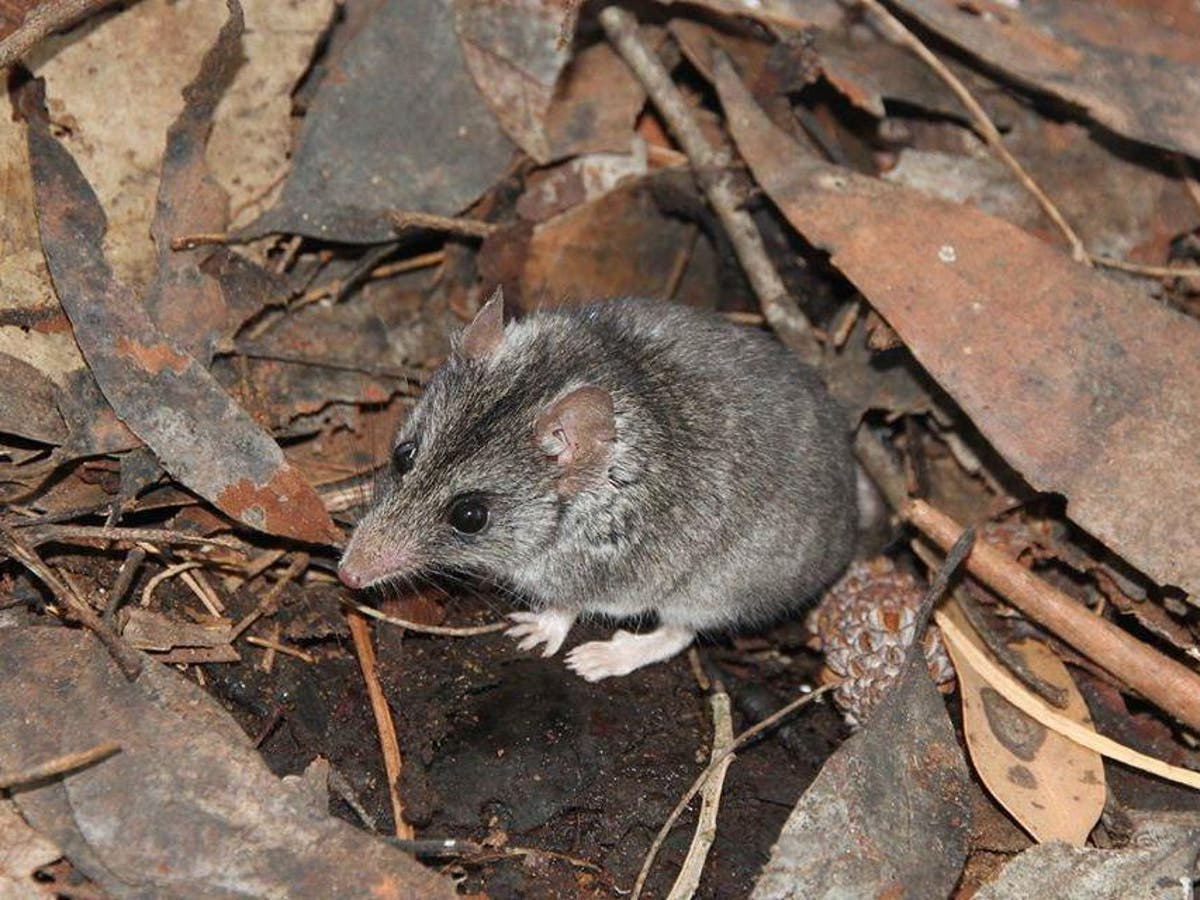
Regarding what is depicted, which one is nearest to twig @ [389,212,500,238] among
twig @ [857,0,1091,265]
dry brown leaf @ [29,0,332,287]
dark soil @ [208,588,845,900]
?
dry brown leaf @ [29,0,332,287]

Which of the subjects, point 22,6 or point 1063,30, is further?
point 1063,30

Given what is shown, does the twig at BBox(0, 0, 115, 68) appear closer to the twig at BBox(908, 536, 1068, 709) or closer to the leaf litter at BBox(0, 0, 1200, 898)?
the leaf litter at BBox(0, 0, 1200, 898)

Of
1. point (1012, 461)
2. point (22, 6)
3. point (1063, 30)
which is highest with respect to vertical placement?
point (22, 6)

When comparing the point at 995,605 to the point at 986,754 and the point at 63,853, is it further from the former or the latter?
the point at 63,853

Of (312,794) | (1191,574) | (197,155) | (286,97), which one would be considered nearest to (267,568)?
(312,794)

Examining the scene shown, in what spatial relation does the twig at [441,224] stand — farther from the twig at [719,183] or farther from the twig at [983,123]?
the twig at [983,123]

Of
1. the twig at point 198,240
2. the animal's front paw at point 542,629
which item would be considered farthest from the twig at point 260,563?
the twig at point 198,240
